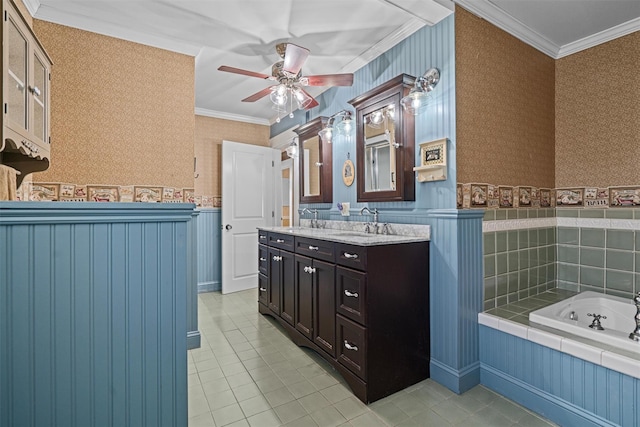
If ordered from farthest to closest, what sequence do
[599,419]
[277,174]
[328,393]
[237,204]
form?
[277,174] < [237,204] < [328,393] < [599,419]

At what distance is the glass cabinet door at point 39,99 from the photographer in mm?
1674

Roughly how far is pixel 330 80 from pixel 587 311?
2.76m

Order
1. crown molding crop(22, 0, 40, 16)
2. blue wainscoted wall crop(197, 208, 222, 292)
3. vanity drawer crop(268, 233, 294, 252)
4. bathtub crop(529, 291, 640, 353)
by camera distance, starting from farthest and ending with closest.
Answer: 1. blue wainscoted wall crop(197, 208, 222, 292)
2. vanity drawer crop(268, 233, 294, 252)
3. crown molding crop(22, 0, 40, 16)
4. bathtub crop(529, 291, 640, 353)

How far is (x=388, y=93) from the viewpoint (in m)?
2.51

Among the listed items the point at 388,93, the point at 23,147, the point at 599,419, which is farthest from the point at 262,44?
the point at 599,419

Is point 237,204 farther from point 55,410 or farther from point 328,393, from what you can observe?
point 55,410

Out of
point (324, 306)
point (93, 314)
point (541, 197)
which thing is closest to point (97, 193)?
point (93, 314)

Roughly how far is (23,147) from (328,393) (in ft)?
7.24

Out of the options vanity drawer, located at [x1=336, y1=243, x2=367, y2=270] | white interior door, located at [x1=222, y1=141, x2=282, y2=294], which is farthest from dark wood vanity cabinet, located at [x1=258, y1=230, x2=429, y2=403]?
white interior door, located at [x1=222, y1=141, x2=282, y2=294]

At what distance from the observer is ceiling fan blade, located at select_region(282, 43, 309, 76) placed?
2109 mm

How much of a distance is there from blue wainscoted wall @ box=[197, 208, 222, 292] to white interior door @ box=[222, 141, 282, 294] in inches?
12.0

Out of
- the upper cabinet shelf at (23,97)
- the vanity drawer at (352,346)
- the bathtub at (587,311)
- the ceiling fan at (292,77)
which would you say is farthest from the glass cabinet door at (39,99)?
the bathtub at (587,311)

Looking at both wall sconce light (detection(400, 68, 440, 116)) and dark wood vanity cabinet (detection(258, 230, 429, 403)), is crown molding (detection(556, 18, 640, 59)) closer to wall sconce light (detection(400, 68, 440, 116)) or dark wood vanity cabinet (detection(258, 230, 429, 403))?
wall sconce light (detection(400, 68, 440, 116))

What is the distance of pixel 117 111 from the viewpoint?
2.49 m
